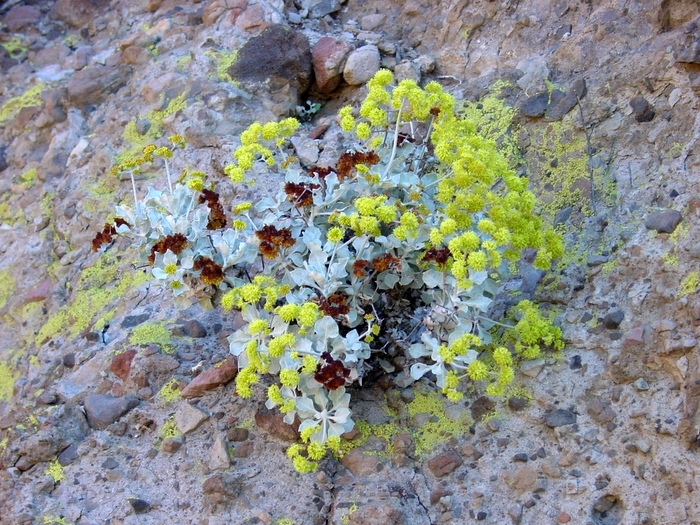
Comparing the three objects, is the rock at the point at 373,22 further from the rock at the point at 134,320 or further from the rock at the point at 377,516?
the rock at the point at 377,516

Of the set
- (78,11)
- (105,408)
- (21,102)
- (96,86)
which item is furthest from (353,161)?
(78,11)

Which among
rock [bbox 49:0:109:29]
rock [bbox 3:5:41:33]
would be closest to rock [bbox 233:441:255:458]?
rock [bbox 49:0:109:29]

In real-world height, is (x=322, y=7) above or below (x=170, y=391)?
above

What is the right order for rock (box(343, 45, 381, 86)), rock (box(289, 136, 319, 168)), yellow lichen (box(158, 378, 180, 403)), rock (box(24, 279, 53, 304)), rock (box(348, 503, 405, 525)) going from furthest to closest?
rock (box(343, 45, 381, 86)), rock (box(24, 279, 53, 304)), rock (box(289, 136, 319, 168)), yellow lichen (box(158, 378, 180, 403)), rock (box(348, 503, 405, 525))

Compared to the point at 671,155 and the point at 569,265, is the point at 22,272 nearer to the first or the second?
the point at 569,265

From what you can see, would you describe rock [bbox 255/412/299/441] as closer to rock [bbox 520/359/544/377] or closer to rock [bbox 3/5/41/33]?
rock [bbox 520/359/544/377]

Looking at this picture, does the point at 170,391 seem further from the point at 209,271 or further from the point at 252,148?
the point at 252,148
